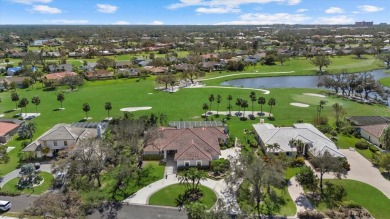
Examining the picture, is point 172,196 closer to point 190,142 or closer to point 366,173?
point 190,142

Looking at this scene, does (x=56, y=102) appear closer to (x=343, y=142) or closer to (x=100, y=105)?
(x=100, y=105)

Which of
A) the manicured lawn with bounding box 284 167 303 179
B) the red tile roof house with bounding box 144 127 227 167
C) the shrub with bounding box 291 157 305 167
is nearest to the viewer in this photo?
the manicured lawn with bounding box 284 167 303 179

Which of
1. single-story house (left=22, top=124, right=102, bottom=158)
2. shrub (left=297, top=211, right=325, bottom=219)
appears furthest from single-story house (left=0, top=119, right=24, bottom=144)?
shrub (left=297, top=211, right=325, bottom=219)

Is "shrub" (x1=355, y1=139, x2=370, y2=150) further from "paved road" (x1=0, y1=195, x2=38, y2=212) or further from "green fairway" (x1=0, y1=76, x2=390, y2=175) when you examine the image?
"paved road" (x1=0, y1=195, x2=38, y2=212)

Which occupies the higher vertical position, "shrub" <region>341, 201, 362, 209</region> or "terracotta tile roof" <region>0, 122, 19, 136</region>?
"terracotta tile roof" <region>0, 122, 19, 136</region>

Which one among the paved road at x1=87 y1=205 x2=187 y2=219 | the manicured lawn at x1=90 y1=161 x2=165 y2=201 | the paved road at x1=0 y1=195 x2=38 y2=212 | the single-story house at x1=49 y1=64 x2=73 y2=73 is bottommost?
the paved road at x1=87 y1=205 x2=187 y2=219

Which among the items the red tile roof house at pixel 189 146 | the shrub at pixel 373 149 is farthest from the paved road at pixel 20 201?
the shrub at pixel 373 149
